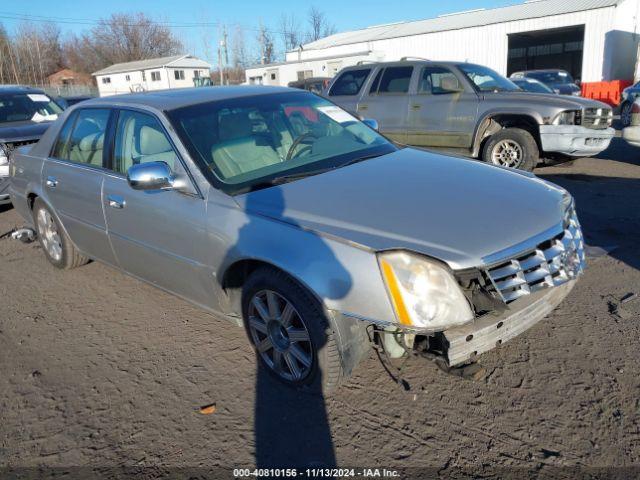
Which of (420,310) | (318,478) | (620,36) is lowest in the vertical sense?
(318,478)

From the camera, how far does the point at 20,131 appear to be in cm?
770

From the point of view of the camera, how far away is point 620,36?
2495cm

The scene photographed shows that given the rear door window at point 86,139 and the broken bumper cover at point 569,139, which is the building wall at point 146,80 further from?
the rear door window at point 86,139

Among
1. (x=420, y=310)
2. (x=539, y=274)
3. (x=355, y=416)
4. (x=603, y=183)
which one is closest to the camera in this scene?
(x=420, y=310)

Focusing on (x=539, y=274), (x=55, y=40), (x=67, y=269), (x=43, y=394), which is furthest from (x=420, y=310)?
(x=55, y=40)

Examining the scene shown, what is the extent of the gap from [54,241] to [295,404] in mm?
3428

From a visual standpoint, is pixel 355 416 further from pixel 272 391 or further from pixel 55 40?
pixel 55 40

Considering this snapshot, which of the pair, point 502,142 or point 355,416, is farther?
point 502,142

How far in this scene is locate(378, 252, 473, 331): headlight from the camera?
7.54ft

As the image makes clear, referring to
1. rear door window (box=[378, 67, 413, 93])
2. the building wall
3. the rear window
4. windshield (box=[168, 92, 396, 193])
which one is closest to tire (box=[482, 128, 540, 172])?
rear door window (box=[378, 67, 413, 93])

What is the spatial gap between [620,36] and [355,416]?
28.9 meters

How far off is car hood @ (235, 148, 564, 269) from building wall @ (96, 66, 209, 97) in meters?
53.6

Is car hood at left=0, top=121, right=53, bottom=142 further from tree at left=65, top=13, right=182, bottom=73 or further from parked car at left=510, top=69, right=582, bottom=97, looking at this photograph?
tree at left=65, top=13, right=182, bottom=73

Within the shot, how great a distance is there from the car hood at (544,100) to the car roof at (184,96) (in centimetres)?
468
